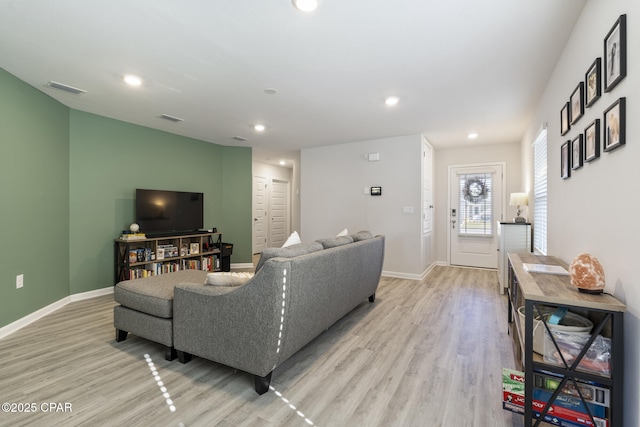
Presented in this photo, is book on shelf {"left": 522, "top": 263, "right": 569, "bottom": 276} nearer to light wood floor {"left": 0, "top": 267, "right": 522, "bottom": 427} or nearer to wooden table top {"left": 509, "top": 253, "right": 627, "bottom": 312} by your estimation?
wooden table top {"left": 509, "top": 253, "right": 627, "bottom": 312}

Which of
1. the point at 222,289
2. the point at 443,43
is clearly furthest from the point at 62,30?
the point at 443,43

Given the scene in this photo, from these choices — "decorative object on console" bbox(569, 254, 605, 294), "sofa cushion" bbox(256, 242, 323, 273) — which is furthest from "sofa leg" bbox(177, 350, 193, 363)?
"decorative object on console" bbox(569, 254, 605, 294)

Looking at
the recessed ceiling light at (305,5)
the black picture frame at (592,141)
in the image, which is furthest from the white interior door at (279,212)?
the black picture frame at (592,141)

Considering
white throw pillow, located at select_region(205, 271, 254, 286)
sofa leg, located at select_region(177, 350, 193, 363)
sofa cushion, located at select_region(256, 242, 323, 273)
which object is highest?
sofa cushion, located at select_region(256, 242, 323, 273)

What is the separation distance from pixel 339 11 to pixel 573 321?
224cm

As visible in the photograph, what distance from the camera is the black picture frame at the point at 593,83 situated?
1601 millimetres

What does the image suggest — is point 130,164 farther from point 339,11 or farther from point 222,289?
point 339,11

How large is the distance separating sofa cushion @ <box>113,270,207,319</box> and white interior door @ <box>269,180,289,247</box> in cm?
518

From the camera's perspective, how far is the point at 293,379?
2.05 m

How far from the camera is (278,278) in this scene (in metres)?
1.78

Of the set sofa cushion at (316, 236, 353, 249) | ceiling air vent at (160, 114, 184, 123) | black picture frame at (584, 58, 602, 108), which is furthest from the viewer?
ceiling air vent at (160, 114, 184, 123)

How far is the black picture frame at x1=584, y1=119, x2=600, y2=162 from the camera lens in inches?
63.7

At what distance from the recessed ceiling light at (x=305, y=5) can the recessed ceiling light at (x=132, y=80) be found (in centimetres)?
189

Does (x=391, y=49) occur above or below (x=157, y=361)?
above
